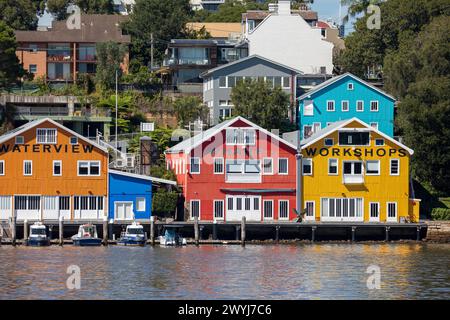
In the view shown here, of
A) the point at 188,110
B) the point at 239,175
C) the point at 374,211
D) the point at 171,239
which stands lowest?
the point at 171,239

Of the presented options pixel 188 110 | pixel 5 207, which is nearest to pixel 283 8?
pixel 188 110

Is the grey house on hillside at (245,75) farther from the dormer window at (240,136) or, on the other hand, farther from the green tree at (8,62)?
the dormer window at (240,136)

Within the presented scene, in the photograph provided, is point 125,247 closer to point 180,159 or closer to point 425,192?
point 180,159

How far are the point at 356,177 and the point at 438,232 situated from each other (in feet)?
24.5

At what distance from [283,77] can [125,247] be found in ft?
141

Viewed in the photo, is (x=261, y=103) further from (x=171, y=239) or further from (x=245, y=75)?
(x=171, y=239)

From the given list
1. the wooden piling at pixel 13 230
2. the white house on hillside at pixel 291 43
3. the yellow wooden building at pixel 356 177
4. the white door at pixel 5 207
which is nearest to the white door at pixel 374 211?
the yellow wooden building at pixel 356 177

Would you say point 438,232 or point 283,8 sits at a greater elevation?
point 283,8

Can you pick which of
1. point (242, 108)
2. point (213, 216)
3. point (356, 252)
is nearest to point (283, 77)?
point (242, 108)

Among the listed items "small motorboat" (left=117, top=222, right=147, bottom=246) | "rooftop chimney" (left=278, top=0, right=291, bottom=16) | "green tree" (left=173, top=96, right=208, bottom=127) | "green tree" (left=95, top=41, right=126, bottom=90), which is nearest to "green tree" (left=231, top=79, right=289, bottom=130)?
"green tree" (left=173, top=96, right=208, bottom=127)

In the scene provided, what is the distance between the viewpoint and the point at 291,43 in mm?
138625

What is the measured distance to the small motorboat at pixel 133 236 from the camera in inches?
3506

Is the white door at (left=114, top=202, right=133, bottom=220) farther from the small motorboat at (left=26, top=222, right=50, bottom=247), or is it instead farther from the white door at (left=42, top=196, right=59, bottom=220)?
the small motorboat at (left=26, top=222, right=50, bottom=247)

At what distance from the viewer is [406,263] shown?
8044 cm
